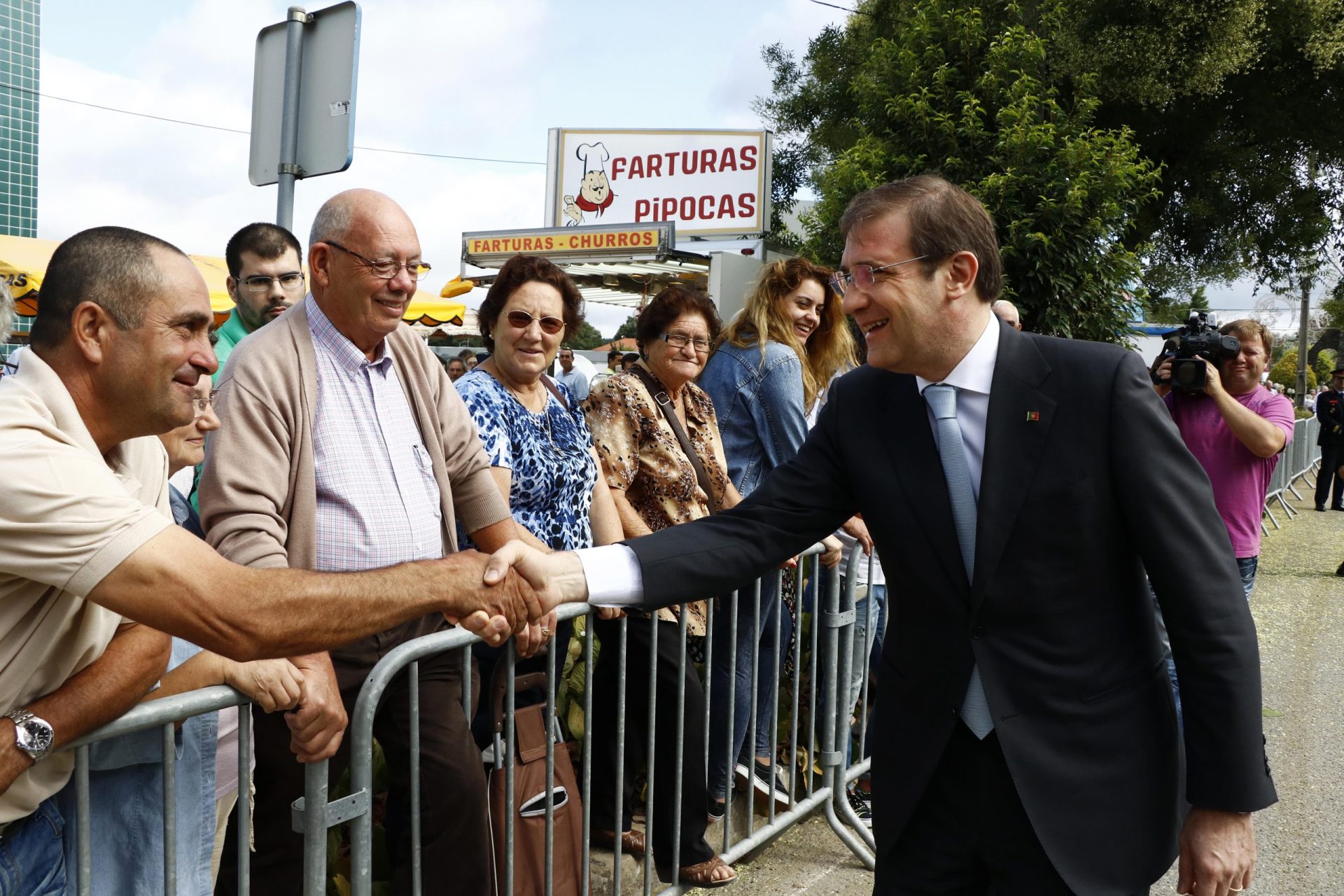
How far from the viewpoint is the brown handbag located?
2.75 m

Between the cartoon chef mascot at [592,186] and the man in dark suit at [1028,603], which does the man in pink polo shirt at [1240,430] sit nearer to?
the man in dark suit at [1028,603]

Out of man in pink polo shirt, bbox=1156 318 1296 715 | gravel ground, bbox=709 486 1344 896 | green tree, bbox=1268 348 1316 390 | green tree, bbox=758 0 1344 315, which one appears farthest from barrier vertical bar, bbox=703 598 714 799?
green tree, bbox=1268 348 1316 390

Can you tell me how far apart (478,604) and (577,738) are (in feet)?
5.82

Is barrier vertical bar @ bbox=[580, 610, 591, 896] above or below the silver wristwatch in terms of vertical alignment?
below

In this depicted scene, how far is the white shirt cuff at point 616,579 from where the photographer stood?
242cm

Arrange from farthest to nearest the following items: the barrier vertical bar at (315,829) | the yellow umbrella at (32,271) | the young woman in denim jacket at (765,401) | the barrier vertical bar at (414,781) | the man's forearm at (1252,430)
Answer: the yellow umbrella at (32,271)
the man's forearm at (1252,430)
the young woman in denim jacket at (765,401)
the barrier vertical bar at (414,781)
the barrier vertical bar at (315,829)

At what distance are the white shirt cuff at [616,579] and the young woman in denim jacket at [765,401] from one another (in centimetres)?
151

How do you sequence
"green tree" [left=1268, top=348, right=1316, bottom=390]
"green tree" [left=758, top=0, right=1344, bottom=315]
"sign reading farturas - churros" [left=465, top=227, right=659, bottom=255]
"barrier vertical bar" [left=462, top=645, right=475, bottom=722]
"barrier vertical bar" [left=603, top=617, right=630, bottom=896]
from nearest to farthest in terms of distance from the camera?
1. "barrier vertical bar" [left=462, top=645, right=475, bottom=722]
2. "barrier vertical bar" [left=603, top=617, right=630, bottom=896]
3. "green tree" [left=758, top=0, right=1344, bottom=315]
4. "sign reading farturas - churros" [left=465, top=227, right=659, bottom=255]
5. "green tree" [left=1268, top=348, right=1316, bottom=390]

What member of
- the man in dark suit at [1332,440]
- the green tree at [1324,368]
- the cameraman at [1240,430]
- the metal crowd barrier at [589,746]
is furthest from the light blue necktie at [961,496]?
the green tree at [1324,368]

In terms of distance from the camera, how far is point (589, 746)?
113 inches

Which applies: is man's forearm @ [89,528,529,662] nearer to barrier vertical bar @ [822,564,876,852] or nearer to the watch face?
the watch face

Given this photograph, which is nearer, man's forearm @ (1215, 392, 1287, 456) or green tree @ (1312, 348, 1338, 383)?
man's forearm @ (1215, 392, 1287, 456)

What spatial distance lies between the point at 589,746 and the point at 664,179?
20519mm

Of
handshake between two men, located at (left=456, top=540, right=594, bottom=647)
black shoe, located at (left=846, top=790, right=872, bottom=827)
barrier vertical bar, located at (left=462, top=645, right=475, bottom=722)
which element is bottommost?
black shoe, located at (left=846, top=790, right=872, bottom=827)
